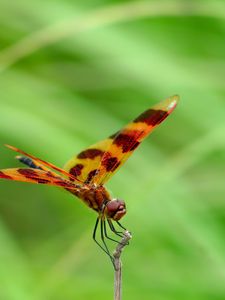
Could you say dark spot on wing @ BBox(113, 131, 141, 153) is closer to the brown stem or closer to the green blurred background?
the brown stem

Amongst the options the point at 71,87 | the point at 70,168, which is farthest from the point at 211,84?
the point at 70,168

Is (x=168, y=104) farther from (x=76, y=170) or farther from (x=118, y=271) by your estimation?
(x=118, y=271)

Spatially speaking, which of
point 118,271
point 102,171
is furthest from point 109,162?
point 118,271

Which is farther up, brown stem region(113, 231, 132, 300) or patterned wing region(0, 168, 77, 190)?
brown stem region(113, 231, 132, 300)

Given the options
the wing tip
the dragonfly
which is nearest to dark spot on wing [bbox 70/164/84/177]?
the dragonfly

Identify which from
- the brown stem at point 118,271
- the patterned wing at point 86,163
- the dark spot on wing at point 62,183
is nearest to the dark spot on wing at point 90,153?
the patterned wing at point 86,163

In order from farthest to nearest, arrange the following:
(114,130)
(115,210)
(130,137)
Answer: (114,130) < (130,137) < (115,210)

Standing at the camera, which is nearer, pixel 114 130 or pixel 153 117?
pixel 153 117

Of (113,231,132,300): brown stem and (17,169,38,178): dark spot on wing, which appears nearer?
(113,231,132,300): brown stem
